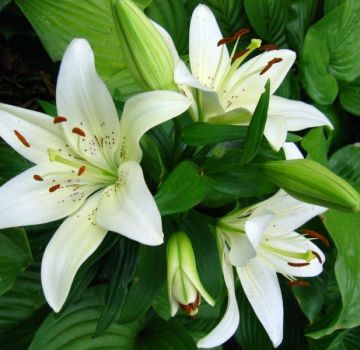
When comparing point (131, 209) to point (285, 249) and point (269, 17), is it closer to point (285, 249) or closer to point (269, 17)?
point (285, 249)

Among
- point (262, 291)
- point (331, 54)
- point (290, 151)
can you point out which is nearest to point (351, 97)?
point (331, 54)

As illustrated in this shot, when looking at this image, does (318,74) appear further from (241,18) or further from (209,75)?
(209,75)

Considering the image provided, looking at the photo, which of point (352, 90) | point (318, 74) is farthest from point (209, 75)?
point (352, 90)

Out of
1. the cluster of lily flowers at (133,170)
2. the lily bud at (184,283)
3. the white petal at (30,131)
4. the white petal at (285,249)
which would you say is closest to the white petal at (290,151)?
the cluster of lily flowers at (133,170)

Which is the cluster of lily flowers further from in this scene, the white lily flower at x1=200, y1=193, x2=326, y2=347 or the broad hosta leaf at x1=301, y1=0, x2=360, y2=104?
the broad hosta leaf at x1=301, y1=0, x2=360, y2=104

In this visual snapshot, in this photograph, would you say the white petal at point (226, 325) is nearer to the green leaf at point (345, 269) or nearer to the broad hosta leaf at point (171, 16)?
the green leaf at point (345, 269)

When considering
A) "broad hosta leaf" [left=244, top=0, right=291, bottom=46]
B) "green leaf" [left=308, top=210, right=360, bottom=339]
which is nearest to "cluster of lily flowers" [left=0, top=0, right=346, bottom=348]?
"green leaf" [left=308, top=210, right=360, bottom=339]
